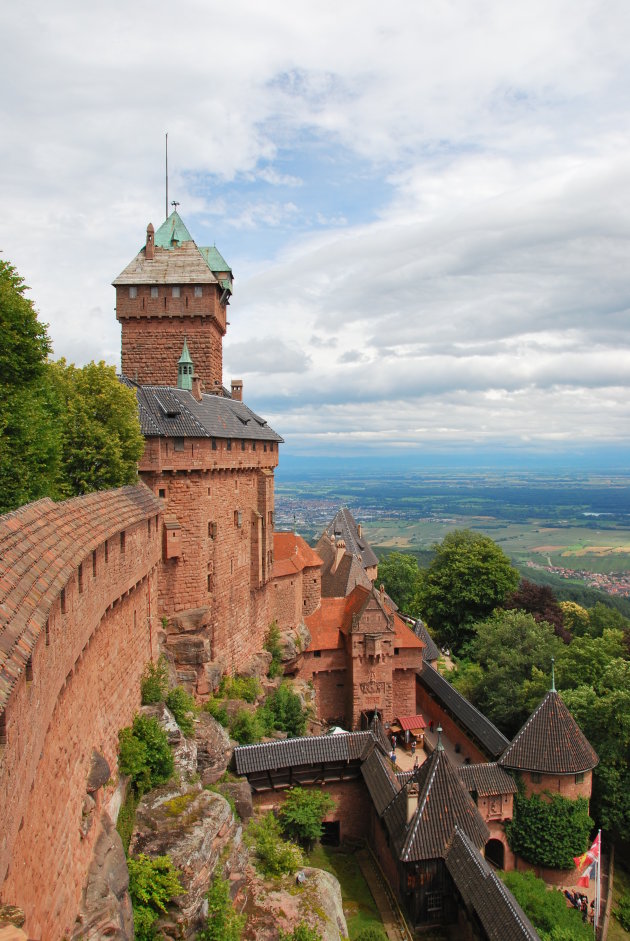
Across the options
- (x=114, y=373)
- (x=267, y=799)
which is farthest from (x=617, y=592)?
(x=114, y=373)

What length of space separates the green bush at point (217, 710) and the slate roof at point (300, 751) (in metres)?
1.15

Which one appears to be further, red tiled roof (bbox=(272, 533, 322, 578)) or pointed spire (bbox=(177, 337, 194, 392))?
red tiled roof (bbox=(272, 533, 322, 578))

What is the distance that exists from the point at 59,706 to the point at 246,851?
1211cm

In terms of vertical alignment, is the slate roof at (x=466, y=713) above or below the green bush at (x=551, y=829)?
above

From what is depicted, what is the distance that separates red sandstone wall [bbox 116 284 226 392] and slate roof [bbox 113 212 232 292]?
344 mm

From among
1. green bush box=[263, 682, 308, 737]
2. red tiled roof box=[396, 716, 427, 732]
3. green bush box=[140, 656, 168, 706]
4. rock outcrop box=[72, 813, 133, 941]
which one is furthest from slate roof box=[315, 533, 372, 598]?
rock outcrop box=[72, 813, 133, 941]

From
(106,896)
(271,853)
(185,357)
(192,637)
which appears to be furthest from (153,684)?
(185,357)

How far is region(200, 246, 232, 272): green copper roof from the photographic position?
1164 inches

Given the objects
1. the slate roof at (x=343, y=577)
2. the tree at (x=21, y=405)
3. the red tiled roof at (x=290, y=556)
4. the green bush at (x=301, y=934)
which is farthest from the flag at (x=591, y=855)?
the tree at (x=21, y=405)

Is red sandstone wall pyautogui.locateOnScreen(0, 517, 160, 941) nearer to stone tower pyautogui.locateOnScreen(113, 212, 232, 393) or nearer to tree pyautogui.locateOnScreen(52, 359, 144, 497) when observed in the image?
tree pyautogui.locateOnScreen(52, 359, 144, 497)

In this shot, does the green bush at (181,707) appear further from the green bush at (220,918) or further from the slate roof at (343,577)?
the slate roof at (343,577)

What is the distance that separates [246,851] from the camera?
17938 mm

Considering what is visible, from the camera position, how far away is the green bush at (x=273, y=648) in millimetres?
28139

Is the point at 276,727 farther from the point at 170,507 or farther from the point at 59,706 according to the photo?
the point at 59,706
